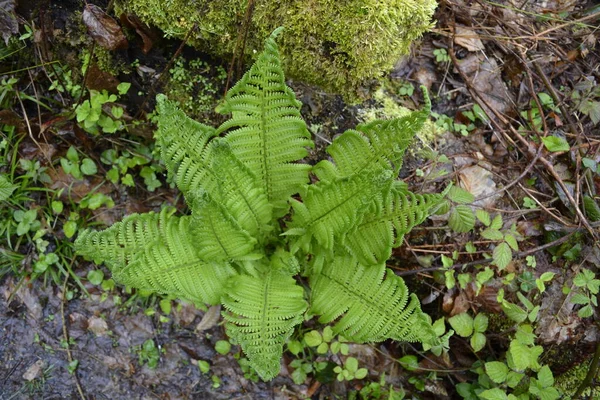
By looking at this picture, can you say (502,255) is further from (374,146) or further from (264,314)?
(264,314)

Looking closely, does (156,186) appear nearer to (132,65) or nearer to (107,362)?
(132,65)

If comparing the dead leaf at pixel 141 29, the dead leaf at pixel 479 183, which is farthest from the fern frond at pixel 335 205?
the dead leaf at pixel 141 29

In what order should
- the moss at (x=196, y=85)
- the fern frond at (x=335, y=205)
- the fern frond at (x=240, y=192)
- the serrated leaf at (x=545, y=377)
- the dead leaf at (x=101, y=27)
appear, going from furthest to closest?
the moss at (x=196, y=85) → the serrated leaf at (x=545, y=377) → the dead leaf at (x=101, y=27) → the fern frond at (x=240, y=192) → the fern frond at (x=335, y=205)

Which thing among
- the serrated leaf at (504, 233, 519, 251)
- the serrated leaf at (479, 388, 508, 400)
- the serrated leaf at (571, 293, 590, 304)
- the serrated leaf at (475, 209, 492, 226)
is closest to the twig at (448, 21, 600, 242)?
the serrated leaf at (571, 293, 590, 304)

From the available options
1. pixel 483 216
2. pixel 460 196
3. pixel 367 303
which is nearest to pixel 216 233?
pixel 367 303

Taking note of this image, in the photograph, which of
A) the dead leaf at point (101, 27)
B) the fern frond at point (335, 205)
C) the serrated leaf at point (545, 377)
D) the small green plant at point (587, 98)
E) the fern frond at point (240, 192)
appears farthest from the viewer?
the small green plant at point (587, 98)

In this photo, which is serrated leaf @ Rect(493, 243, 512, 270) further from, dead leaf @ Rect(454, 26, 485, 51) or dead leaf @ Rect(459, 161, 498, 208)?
dead leaf @ Rect(454, 26, 485, 51)

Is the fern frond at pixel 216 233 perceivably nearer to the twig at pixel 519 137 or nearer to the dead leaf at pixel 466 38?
the twig at pixel 519 137
